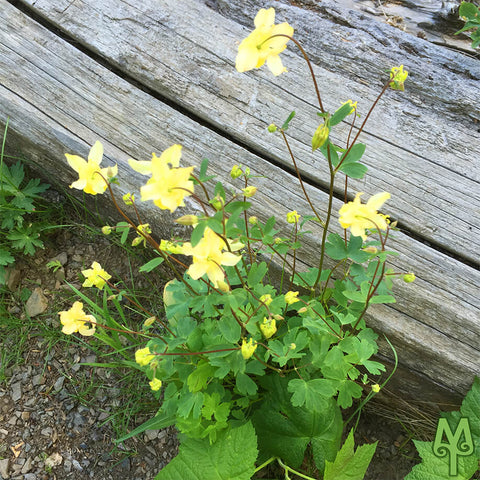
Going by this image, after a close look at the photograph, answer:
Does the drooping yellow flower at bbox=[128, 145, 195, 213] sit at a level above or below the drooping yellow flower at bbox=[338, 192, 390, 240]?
below

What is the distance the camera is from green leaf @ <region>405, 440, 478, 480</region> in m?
1.65

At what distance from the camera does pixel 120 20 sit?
2.31 metres

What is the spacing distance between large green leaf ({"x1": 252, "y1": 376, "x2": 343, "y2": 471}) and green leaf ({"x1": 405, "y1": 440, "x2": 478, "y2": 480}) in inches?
12.3

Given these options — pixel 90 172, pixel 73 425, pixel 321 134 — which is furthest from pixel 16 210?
pixel 321 134

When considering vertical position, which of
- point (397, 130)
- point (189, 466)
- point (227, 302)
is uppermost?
point (397, 130)

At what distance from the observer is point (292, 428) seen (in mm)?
1762

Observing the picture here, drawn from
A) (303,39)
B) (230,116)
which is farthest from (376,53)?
(230,116)

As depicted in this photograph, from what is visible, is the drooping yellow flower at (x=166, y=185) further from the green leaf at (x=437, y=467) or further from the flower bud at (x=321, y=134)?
the green leaf at (x=437, y=467)

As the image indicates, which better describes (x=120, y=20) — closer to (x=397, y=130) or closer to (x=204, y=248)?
(x=397, y=130)

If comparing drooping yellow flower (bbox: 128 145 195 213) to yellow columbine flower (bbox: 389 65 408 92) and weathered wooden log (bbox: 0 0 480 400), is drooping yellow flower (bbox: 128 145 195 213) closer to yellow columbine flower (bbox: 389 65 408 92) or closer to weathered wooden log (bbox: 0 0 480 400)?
yellow columbine flower (bbox: 389 65 408 92)

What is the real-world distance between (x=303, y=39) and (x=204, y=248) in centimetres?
164

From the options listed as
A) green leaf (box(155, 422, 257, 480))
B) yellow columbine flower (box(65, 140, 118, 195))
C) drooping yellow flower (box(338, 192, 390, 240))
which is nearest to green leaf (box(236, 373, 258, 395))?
green leaf (box(155, 422, 257, 480))

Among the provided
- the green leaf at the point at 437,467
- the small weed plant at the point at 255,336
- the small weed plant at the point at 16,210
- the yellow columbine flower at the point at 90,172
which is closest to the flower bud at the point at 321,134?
the small weed plant at the point at 255,336

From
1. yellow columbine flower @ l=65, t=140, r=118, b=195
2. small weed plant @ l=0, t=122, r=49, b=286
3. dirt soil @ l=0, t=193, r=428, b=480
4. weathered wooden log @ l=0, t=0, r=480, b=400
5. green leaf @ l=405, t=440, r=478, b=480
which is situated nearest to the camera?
yellow columbine flower @ l=65, t=140, r=118, b=195
